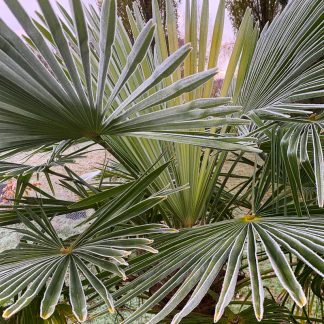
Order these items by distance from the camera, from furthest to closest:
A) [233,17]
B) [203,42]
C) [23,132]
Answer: [233,17]
[203,42]
[23,132]

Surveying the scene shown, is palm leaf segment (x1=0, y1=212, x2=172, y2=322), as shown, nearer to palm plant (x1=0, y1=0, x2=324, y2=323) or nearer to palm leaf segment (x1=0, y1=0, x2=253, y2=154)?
palm plant (x1=0, y1=0, x2=324, y2=323)

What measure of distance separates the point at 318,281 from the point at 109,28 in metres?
0.56

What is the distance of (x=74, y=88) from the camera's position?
1.47 feet

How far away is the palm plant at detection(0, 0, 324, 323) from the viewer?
0.40 metres

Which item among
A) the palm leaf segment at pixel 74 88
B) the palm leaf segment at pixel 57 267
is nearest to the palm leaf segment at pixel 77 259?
the palm leaf segment at pixel 57 267

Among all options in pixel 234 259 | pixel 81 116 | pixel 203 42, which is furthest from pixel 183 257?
pixel 203 42

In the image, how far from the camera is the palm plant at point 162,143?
40 centimetres

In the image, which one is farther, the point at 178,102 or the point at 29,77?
the point at 178,102

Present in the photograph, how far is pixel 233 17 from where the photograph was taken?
327cm

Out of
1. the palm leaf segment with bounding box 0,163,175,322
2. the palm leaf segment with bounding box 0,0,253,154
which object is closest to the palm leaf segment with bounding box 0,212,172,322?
the palm leaf segment with bounding box 0,163,175,322

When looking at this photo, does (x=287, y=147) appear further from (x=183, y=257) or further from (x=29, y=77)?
(x=29, y=77)

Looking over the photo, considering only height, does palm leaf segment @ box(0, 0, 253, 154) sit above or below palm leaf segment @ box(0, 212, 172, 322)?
above

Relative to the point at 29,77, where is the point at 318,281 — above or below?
below

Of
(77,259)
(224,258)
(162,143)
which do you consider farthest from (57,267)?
(162,143)
